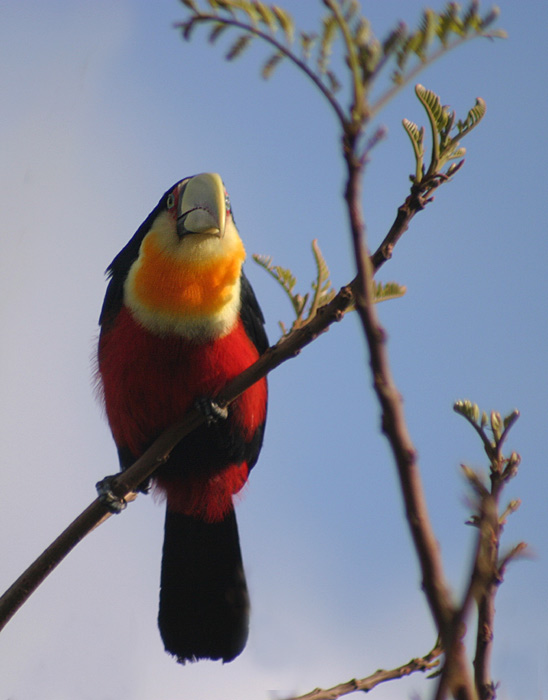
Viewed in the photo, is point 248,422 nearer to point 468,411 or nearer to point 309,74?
point 468,411

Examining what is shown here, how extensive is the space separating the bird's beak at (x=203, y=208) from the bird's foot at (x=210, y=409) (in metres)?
0.84

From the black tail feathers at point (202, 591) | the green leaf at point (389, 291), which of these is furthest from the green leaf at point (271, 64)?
the black tail feathers at point (202, 591)

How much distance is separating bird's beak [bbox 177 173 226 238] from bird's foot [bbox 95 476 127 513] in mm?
1298

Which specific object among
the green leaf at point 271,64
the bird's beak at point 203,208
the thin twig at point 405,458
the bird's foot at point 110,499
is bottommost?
the thin twig at point 405,458

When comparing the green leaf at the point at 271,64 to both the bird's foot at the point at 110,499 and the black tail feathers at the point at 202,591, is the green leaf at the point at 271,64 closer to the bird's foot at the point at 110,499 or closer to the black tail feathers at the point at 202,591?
the bird's foot at the point at 110,499

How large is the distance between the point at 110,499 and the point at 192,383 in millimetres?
803

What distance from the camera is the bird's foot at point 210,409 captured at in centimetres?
401

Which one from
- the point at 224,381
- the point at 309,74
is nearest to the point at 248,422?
the point at 224,381

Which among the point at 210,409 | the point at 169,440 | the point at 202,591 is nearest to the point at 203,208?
the point at 210,409

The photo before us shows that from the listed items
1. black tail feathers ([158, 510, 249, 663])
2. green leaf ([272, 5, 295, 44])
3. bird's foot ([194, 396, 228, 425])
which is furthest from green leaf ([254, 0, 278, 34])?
black tail feathers ([158, 510, 249, 663])

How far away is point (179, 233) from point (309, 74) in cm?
291

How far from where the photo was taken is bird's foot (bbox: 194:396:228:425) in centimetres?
401

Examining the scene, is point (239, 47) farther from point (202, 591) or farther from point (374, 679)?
point (202, 591)

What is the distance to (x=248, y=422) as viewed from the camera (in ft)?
14.5
